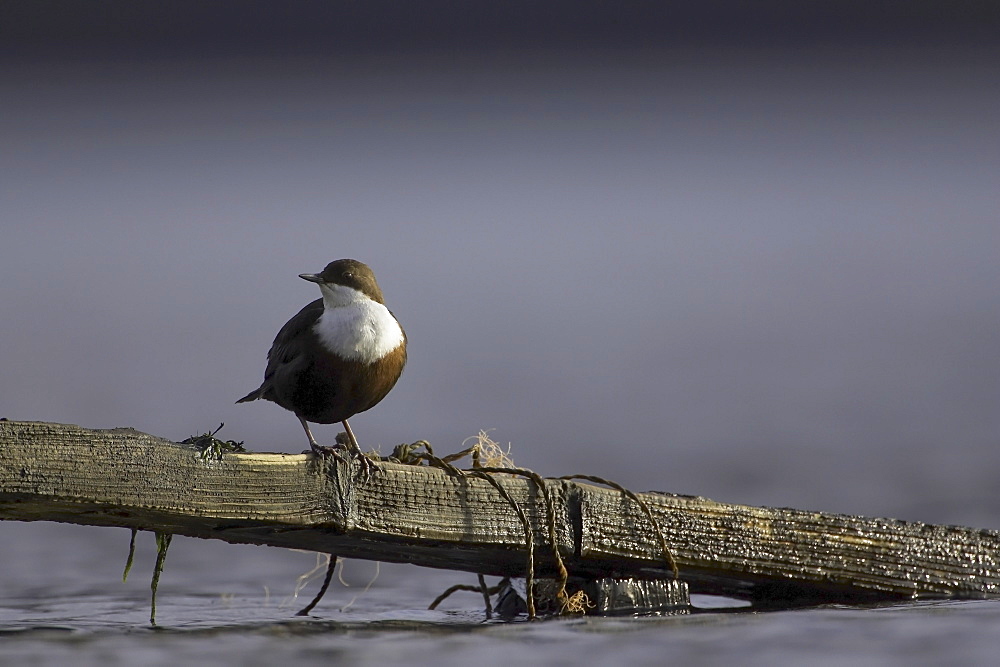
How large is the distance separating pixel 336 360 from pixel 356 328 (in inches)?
6.6

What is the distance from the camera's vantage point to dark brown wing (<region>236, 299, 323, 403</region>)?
4.45 meters

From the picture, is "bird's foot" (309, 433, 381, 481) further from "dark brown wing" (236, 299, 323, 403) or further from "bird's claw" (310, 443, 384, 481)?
"dark brown wing" (236, 299, 323, 403)

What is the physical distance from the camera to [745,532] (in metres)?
4.16

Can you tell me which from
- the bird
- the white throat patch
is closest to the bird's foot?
the bird

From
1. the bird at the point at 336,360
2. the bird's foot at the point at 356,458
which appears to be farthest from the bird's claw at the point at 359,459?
the bird at the point at 336,360

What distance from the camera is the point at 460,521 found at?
12.6 feet

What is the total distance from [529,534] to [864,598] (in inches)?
53.2

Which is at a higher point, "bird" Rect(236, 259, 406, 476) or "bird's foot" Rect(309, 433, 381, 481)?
"bird" Rect(236, 259, 406, 476)

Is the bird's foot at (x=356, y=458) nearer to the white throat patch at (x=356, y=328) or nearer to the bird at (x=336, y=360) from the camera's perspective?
the bird at (x=336, y=360)

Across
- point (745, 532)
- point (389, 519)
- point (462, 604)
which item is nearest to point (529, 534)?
point (389, 519)

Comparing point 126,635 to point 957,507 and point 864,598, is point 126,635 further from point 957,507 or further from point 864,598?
point 957,507

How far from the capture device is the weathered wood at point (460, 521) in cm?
313

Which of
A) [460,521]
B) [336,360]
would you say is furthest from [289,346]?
[460,521]

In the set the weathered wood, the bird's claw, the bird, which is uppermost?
the bird
